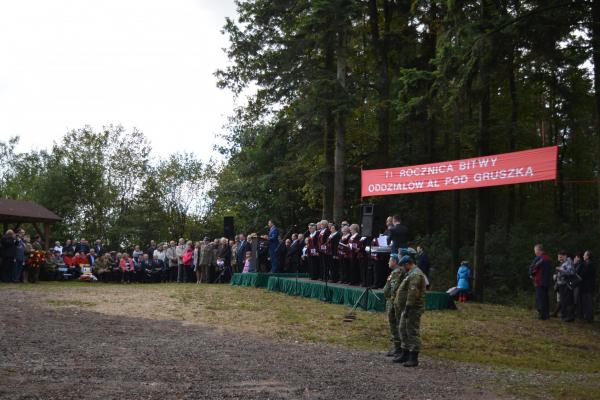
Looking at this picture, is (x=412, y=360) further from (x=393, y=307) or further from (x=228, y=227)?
(x=228, y=227)

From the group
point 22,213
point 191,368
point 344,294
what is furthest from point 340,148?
point 191,368

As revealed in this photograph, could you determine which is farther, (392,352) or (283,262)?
(283,262)

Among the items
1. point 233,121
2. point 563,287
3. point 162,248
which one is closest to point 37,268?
point 162,248

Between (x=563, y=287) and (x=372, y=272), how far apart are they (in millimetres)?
4608

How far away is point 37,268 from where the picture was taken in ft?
66.2

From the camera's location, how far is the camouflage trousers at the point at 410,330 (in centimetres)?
848

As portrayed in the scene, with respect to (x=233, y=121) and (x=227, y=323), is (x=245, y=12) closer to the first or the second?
(x=227, y=323)

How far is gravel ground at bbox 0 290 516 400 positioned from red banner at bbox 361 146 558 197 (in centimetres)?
672

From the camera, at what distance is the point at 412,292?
27.8 ft

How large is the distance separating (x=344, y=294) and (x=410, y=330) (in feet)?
19.8

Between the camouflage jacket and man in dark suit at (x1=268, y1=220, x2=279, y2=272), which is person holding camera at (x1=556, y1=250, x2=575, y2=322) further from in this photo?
man in dark suit at (x1=268, y1=220, x2=279, y2=272)

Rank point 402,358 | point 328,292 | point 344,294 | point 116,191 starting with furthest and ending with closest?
point 116,191
point 328,292
point 344,294
point 402,358

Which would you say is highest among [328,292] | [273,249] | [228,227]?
[228,227]

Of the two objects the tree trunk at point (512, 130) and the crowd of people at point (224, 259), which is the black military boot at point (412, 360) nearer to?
the crowd of people at point (224, 259)
